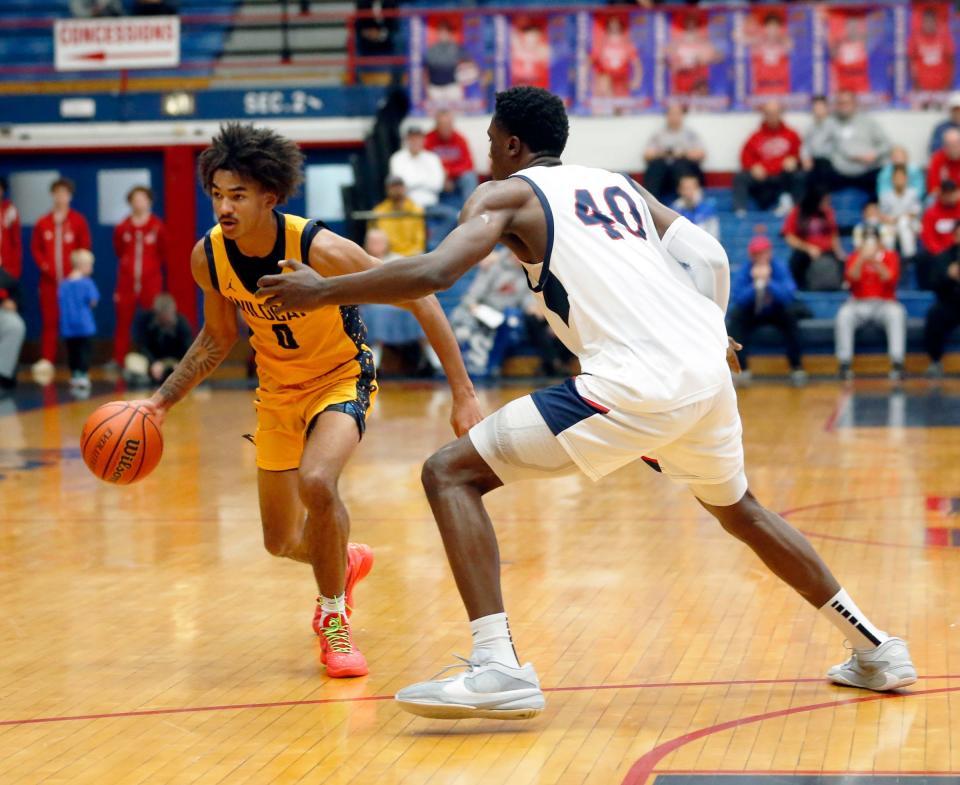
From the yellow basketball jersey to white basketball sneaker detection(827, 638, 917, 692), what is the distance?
205 centimetres

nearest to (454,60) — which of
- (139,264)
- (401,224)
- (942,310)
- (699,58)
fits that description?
(401,224)

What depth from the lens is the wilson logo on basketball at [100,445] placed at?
5.80 m

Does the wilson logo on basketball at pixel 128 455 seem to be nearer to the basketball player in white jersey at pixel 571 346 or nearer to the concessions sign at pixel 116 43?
the basketball player in white jersey at pixel 571 346

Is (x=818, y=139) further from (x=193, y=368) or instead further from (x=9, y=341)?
(x=193, y=368)

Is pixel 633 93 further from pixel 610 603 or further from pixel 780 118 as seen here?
pixel 610 603

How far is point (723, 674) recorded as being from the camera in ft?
17.4

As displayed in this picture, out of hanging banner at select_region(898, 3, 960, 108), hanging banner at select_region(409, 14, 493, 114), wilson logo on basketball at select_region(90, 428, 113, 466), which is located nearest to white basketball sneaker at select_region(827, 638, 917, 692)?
wilson logo on basketball at select_region(90, 428, 113, 466)

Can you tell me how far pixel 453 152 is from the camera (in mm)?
18703

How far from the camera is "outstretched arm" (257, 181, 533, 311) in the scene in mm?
4395

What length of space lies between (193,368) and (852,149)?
13520mm

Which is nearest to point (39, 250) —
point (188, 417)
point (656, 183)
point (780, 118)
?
point (188, 417)

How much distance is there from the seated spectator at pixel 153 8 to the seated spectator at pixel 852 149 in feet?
27.5

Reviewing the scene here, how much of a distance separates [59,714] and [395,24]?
17.1 meters

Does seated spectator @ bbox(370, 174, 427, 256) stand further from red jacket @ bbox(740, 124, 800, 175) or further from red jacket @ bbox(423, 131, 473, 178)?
red jacket @ bbox(740, 124, 800, 175)
